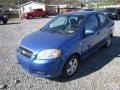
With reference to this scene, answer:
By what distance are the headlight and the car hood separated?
113mm

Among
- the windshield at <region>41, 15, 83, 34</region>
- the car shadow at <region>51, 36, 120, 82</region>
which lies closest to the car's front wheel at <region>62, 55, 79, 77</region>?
the car shadow at <region>51, 36, 120, 82</region>

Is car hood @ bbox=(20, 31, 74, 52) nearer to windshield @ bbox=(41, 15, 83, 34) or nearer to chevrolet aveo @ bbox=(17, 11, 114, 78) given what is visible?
chevrolet aveo @ bbox=(17, 11, 114, 78)

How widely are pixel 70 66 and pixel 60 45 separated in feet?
2.28

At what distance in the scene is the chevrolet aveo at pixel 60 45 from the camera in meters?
4.75

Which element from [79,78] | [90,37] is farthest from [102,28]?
[79,78]

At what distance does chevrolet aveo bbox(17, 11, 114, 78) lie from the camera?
4750mm

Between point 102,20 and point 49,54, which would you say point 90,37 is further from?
point 49,54

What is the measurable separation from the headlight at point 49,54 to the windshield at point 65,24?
105 centimetres

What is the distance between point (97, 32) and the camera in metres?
6.50

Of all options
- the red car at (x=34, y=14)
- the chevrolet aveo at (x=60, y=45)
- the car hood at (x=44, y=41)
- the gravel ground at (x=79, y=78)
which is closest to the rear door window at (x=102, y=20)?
the chevrolet aveo at (x=60, y=45)

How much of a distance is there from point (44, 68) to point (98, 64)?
2.20m

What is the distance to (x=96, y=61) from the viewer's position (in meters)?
6.55

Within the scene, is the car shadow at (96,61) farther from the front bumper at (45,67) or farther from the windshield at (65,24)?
the windshield at (65,24)

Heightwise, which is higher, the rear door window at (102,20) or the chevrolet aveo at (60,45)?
the rear door window at (102,20)
